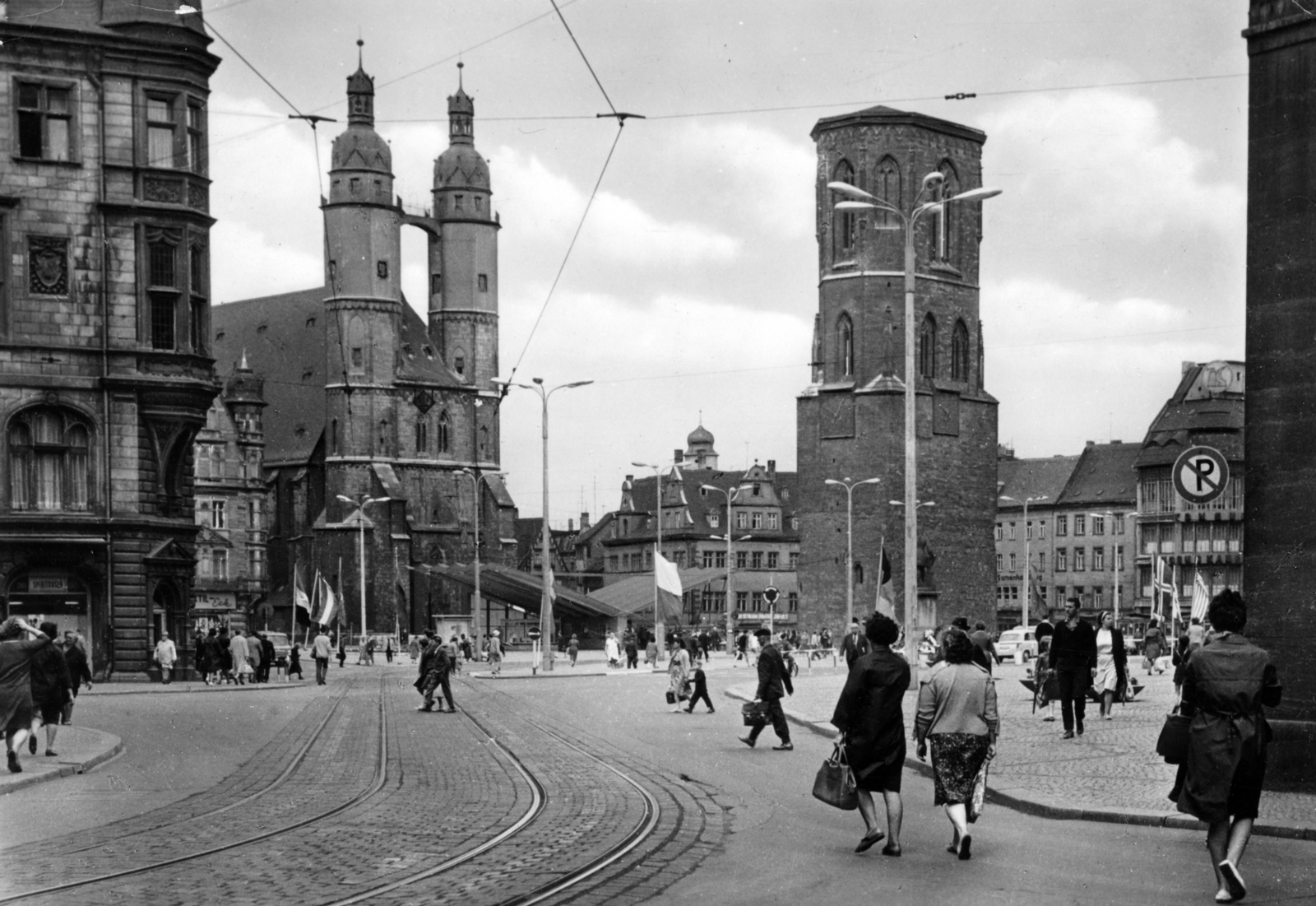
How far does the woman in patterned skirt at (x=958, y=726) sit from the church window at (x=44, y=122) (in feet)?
114

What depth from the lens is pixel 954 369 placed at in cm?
9662

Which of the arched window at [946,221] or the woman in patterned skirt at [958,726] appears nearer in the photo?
the woman in patterned skirt at [958,726]

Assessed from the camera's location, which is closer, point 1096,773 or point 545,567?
point 1096,773

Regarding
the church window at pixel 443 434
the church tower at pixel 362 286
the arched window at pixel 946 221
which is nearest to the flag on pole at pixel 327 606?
the church tower at pixel 362 286

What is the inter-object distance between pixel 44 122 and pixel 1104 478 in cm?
9727

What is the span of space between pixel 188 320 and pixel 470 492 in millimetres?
63856

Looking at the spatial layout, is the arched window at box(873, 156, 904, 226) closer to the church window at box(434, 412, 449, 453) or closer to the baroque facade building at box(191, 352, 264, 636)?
the church window at box(434, 412, 449, 453)

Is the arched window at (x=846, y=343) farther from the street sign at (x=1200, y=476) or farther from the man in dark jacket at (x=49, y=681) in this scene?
the man in dark jacket at (x=49, y=681)

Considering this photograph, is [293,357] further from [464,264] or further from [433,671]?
[433,671]

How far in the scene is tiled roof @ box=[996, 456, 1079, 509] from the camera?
429 ft

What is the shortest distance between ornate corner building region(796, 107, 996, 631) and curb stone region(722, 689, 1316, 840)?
249ft

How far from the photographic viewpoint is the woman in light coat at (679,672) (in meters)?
29.8

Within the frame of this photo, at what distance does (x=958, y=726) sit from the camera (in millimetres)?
11773

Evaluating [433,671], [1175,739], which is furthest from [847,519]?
[1175,739]
